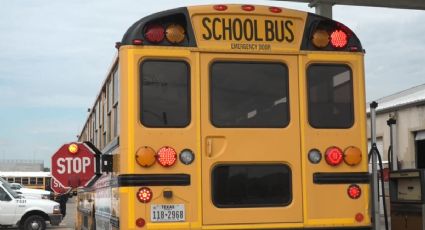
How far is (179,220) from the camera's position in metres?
5.00

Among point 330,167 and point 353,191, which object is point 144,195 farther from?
point 353,191

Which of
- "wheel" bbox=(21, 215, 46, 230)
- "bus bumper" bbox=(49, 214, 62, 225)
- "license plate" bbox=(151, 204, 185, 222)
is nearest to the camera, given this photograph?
"license plate" bbox=(151, 204, 185, 222)

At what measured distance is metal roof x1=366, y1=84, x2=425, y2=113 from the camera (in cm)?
1786

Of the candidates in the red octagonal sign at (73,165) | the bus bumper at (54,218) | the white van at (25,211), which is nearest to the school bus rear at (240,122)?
the red octagonal sign at (73,165)

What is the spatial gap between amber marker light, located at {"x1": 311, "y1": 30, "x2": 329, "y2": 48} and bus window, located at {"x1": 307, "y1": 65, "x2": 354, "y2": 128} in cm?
20

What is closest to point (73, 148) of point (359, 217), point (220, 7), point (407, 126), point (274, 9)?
point (220, 7)

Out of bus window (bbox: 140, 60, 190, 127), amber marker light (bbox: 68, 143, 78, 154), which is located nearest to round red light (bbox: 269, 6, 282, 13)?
bus window (bbox: 140, 60, 190, 127)

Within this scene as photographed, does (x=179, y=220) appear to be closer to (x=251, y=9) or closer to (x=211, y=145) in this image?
(x=211, y=145)

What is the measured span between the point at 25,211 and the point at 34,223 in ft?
1.64

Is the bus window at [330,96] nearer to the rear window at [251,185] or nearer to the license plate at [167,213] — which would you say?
the rear window at [251,185]

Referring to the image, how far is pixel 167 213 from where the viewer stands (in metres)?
4.98

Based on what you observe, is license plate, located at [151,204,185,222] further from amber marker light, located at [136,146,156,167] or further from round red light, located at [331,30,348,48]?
round red light, located at [331,30,348,48]

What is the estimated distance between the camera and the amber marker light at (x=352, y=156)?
17.6ft

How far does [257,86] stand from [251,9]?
2.21ft
